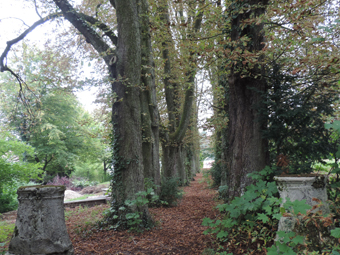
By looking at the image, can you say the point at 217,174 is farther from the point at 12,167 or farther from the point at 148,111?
the point at 12,167

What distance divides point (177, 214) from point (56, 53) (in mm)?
7332

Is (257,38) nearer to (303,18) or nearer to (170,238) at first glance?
(303,18)

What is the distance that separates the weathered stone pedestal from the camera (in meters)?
2.89

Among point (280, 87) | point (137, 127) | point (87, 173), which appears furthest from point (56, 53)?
point (87, 173)

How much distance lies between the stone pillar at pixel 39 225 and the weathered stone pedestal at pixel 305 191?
114 inches

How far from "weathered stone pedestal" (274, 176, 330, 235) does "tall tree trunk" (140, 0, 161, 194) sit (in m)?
4.46

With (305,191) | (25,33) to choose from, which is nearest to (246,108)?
(305,191)

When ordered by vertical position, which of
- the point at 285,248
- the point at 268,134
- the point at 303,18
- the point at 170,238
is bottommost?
the point at 170,238

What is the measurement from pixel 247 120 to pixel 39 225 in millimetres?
3951

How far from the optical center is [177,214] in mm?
6500

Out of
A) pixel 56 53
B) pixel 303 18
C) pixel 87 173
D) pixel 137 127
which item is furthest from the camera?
pixel 87 173

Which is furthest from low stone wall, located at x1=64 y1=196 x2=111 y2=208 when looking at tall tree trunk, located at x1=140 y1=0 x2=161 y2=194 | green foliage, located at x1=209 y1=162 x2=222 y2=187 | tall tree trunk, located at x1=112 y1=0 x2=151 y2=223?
green foliage, located at x1=209 y1=162 x2=222 y2=187

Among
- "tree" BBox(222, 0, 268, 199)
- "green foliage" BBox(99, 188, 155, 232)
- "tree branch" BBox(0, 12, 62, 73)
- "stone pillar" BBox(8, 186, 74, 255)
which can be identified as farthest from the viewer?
"tree branch" BBox(0, 12, 62, 73)

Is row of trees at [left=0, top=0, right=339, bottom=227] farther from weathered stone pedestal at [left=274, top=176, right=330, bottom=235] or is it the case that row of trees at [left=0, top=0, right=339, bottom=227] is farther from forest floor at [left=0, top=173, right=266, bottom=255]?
weathered stone pedestal at [left=274, top=176, right=330, bottom=235]
